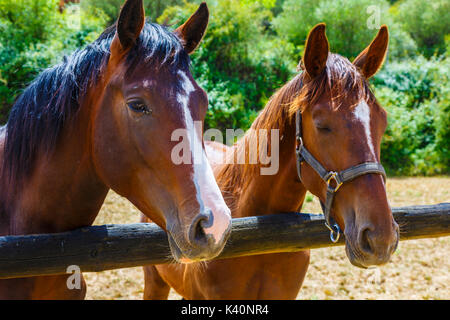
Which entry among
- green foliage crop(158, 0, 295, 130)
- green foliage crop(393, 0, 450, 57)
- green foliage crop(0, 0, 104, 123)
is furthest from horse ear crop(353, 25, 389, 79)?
green foliage crop(393, 0, 450, 57)

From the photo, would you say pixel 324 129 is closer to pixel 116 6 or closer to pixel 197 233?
pixel 197 233

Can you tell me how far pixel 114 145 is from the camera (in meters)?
1.51

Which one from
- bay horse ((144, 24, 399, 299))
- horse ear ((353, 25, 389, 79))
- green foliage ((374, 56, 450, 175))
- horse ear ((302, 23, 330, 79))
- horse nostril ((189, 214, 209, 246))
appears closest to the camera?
horse nostril ((189, 214, 209, 246))

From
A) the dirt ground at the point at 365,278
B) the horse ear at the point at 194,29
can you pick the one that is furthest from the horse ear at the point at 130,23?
the dirt ground at the point at 365,278

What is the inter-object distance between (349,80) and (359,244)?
0.83 meters

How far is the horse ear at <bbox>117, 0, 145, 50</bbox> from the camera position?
4.94 feet

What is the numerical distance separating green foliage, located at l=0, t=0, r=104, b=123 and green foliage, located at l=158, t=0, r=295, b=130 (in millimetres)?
2400

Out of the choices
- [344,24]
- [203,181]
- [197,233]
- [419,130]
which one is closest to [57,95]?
[203,181]

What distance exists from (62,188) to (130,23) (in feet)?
2.45

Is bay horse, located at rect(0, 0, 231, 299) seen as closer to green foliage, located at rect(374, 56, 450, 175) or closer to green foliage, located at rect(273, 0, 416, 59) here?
green foliage, located at rect(374, 56, 450, 175)

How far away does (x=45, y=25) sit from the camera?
34.0ft

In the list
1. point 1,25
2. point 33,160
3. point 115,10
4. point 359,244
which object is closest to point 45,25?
point 1,25

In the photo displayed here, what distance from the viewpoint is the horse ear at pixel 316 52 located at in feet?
6.72

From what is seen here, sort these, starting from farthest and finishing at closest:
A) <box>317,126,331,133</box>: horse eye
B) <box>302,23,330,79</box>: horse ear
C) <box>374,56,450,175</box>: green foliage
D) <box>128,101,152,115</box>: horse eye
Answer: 1. <box>374,56,450,175</box>: green foliage
2. <box>302,23,330,79</box>: horse ear
3. <box>317,126,331,133</box>: horse eye
4. <box>128,101,152,115</box>: horse eye
